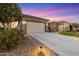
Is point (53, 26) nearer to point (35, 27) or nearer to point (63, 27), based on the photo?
point (63, 27)

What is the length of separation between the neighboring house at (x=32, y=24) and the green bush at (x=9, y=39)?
154 millimetres

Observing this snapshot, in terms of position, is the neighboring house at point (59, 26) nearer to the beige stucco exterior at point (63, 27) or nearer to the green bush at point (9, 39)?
the beige stucco exterior at point (63, 27)

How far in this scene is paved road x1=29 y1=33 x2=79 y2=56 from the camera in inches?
112

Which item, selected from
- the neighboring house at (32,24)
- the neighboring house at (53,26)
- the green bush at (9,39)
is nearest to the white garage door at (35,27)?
the neighboring house at (32,24)

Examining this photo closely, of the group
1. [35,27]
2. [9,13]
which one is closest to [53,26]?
[35,27]

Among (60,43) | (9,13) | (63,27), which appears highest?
(9,13)

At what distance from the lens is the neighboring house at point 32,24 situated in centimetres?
292

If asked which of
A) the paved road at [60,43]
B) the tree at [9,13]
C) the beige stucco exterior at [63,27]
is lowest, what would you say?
the paved road at [60,43]

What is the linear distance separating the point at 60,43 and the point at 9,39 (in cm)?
68

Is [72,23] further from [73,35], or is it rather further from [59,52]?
[59,52]

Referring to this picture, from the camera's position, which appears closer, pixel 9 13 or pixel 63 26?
pixel 9 13

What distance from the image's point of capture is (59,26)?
300cm

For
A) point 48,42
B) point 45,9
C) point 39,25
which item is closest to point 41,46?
point 48,42

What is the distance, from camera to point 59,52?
2.84m
